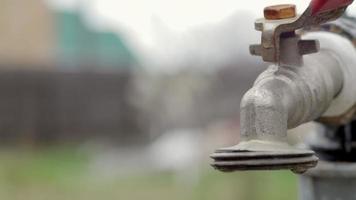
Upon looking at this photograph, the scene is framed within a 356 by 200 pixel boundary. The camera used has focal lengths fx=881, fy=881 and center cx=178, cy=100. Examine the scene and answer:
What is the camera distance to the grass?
5.58 m

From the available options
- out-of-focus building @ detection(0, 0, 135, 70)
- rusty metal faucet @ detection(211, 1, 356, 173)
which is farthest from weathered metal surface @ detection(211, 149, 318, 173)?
out-of-focus building @ detection(0, 0, 135, 70)

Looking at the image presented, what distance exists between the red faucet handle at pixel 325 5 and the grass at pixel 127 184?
4.28 m

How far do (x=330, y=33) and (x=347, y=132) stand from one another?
16 centimetres

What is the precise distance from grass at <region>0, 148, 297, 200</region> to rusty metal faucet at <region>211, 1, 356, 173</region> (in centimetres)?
415

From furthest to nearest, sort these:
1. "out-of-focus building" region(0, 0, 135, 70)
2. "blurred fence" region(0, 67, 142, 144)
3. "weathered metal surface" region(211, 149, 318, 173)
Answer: "out-of-focus building" region(0, 0, 135, 70)
"blurred fence" region(0, 67, 142, 144)
"weathered metal surface" region(211, 149, 318, 173)

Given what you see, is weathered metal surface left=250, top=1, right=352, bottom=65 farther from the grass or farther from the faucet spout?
the grass

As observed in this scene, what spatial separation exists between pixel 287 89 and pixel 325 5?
0.10 metres

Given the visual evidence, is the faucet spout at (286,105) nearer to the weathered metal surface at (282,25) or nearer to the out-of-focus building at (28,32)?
the weathered metal surface at (282,25)

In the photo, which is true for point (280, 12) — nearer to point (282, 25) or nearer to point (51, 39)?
point (282, 25)

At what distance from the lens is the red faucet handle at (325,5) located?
0.95 metres

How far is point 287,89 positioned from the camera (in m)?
0.97

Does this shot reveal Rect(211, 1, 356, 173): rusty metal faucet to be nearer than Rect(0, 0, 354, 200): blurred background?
Yes

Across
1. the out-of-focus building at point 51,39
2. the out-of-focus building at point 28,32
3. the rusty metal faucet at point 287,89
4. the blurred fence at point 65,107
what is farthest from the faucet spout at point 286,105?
the out-of-focus building at point 28,32

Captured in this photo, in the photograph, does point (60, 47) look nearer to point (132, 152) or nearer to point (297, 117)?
point (132, 152)
